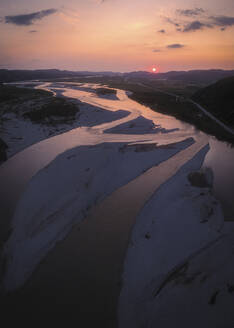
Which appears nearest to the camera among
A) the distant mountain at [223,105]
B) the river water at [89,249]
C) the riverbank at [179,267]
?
the riverbank at [179,267]

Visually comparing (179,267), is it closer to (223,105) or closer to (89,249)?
(89,249)

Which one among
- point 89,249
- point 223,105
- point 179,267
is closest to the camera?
point 179,267

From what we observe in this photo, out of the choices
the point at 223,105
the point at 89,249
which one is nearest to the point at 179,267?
the point at 89,249

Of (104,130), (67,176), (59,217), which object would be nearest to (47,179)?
(67,176)

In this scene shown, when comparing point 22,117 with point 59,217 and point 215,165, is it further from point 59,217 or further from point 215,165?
point 215,165

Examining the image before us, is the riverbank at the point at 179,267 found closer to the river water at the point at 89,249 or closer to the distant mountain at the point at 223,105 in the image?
the river water at the point at 89,249

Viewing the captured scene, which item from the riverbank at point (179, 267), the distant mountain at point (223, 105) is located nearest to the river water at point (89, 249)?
the riverbank at point (179, 267)

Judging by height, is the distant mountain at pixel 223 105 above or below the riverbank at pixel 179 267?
above

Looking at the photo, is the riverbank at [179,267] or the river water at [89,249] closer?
the riverbank at [179,267]

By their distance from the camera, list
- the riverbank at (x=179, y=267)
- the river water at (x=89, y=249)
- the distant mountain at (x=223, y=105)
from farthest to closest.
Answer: the distant mountain at (x=223, y=105), the river water at (x=89, y=249), the riverbank at (x=179, y=267)

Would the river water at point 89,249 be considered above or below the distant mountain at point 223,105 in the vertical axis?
below

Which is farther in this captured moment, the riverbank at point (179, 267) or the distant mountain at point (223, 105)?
the distant mountain at point (223, 105)
